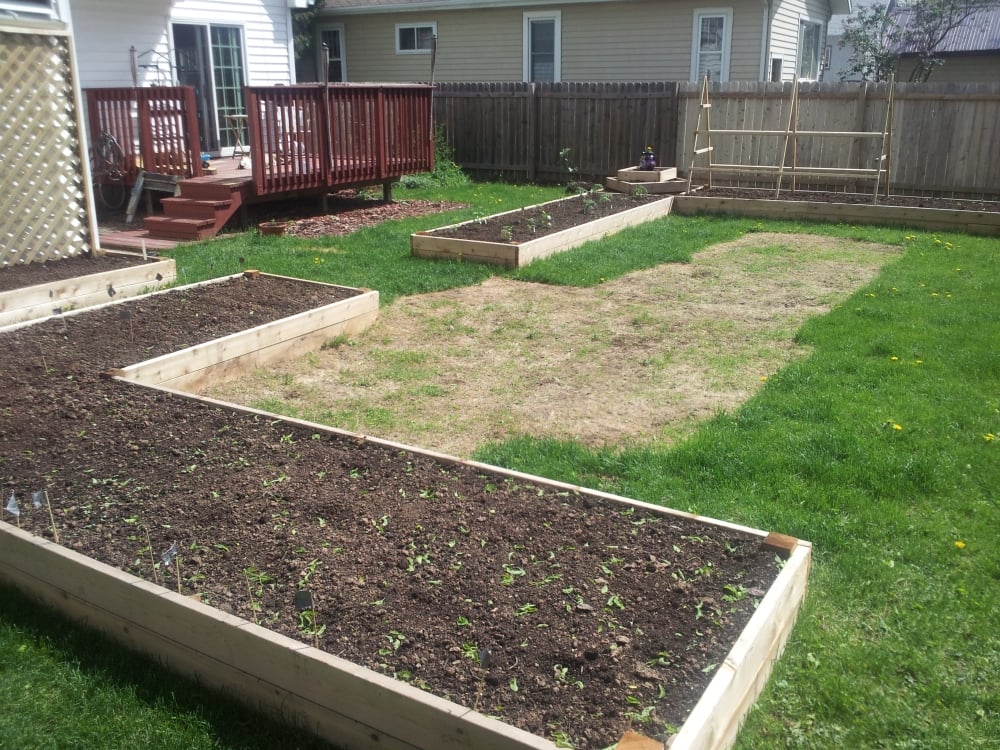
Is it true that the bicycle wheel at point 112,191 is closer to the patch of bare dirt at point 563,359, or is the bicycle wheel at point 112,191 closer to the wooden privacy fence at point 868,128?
the patch of bare dirt at point 563,359

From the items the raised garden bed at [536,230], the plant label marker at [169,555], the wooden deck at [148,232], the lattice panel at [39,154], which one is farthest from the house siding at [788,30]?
the plant label marker at [169,555]

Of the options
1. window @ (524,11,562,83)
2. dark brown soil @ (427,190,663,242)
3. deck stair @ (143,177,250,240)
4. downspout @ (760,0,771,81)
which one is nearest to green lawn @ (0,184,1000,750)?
dark brown soil @ (427,190,663,242)

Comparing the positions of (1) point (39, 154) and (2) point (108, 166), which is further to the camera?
(2) point (108, 166)

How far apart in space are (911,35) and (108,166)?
64.0 feet

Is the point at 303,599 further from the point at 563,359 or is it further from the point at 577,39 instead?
the point at 577,39

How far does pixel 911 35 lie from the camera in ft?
71.9

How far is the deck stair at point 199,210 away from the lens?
33.2 ft

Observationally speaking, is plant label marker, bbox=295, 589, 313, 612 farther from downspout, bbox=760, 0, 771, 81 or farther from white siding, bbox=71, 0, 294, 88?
downspout, bbox=760, 0, 771, 81

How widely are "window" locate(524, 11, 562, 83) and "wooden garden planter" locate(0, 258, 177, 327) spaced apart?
1262 cm

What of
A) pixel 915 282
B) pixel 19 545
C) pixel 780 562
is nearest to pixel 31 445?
pixel 19 545

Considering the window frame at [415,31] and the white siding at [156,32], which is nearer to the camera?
the white siding at [156,32]

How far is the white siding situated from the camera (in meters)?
12.1

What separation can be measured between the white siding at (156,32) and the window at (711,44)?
7.71 meters

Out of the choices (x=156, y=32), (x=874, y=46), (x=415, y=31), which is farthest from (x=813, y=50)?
(x=156, y=32)
